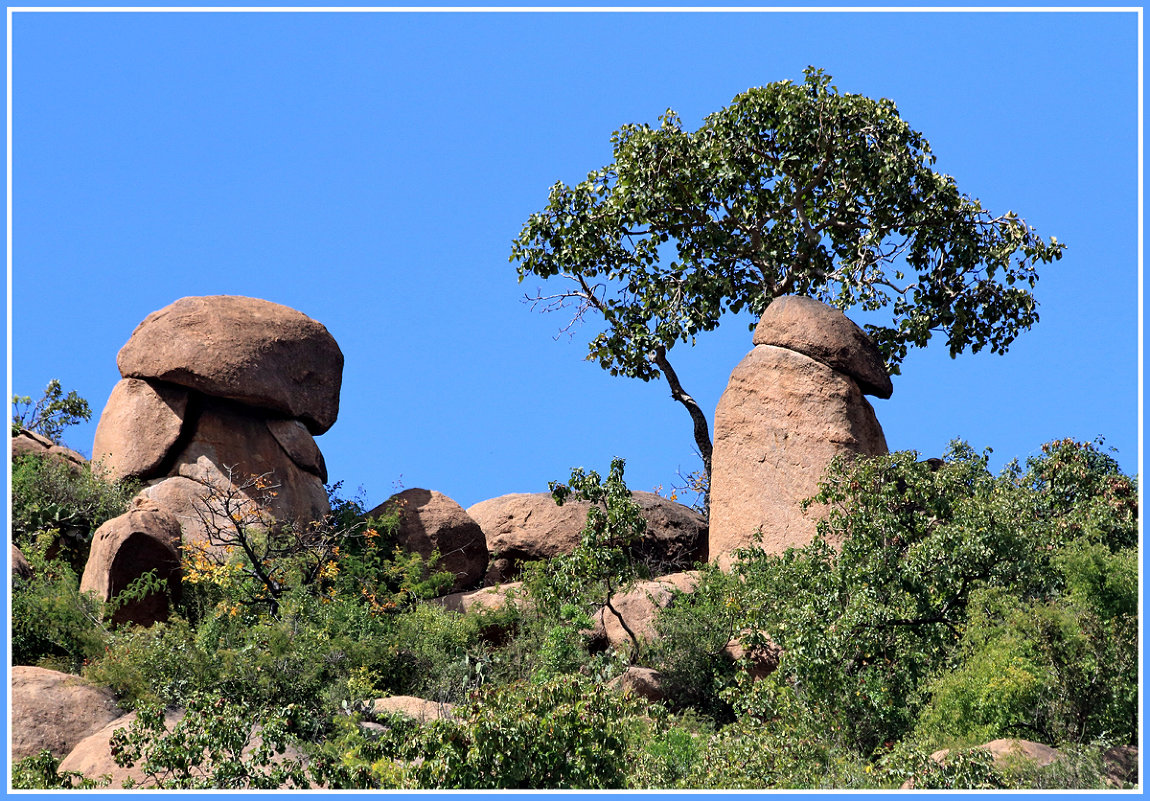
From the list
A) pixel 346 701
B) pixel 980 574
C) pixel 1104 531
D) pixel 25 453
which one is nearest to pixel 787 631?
pixel 980 574

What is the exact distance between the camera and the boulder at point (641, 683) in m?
16.4

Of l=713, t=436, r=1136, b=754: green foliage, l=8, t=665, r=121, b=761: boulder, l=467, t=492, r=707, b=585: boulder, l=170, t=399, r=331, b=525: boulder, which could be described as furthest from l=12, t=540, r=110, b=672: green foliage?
l=713, t=436, r=1136, b=754: green foliage

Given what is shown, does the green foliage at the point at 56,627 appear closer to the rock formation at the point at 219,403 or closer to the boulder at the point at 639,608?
the rock formation at the point at 219,403

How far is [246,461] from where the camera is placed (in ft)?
70.6

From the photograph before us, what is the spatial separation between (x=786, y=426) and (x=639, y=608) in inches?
138

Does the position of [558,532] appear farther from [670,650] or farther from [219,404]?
[219,404]

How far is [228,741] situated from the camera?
11336 mm

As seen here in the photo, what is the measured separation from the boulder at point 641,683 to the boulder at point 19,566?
7.68m

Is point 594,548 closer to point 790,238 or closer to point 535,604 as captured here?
point 535,604

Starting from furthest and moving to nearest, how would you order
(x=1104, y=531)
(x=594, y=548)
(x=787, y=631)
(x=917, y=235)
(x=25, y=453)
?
(x=917, y=235) < (x=25, y=453) < (x=594, y=548) < (x=1104, y=531) < (x=787, y=631)

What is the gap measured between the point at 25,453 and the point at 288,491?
13.5 feet

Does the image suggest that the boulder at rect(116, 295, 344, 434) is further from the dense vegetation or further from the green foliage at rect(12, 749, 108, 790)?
the green foliage at rect(12, 749, 108, 790)

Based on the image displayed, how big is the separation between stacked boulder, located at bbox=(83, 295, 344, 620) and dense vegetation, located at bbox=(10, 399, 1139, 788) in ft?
4.75

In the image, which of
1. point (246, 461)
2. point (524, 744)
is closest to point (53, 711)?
point (524, 744)
